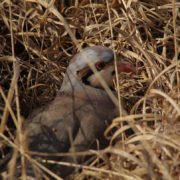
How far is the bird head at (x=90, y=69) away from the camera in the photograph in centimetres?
409

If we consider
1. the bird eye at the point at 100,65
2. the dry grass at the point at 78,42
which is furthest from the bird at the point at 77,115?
the dry grass at the point at 78,42

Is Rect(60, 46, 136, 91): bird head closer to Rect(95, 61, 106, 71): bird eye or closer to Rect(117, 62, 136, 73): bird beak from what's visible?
Rect(95, 61, 106, 71): bird eye

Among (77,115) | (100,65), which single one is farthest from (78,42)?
(77,115)

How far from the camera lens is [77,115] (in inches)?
146

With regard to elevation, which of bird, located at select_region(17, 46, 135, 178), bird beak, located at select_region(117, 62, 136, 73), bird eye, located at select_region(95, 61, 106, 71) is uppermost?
bird eye, located at select_region(95, 61, 106, 71)

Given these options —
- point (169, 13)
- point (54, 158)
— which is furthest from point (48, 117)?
point (169, 13)

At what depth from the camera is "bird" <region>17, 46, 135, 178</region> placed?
3.47 metres

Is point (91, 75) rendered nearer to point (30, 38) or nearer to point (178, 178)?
point (30, 38)

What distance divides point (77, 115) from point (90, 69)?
26.2 inches

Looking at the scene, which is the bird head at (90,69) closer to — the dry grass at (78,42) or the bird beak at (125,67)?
the bird beak at (125,67)

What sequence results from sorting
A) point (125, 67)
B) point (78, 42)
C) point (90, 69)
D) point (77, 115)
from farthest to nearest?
point (78, 42) < point (125, 67) < point (90, 69) < point (77, 115)

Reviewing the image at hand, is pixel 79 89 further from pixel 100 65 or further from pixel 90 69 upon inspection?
pixel 100 65

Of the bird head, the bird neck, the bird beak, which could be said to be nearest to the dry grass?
the bird beak

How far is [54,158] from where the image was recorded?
3.39m
